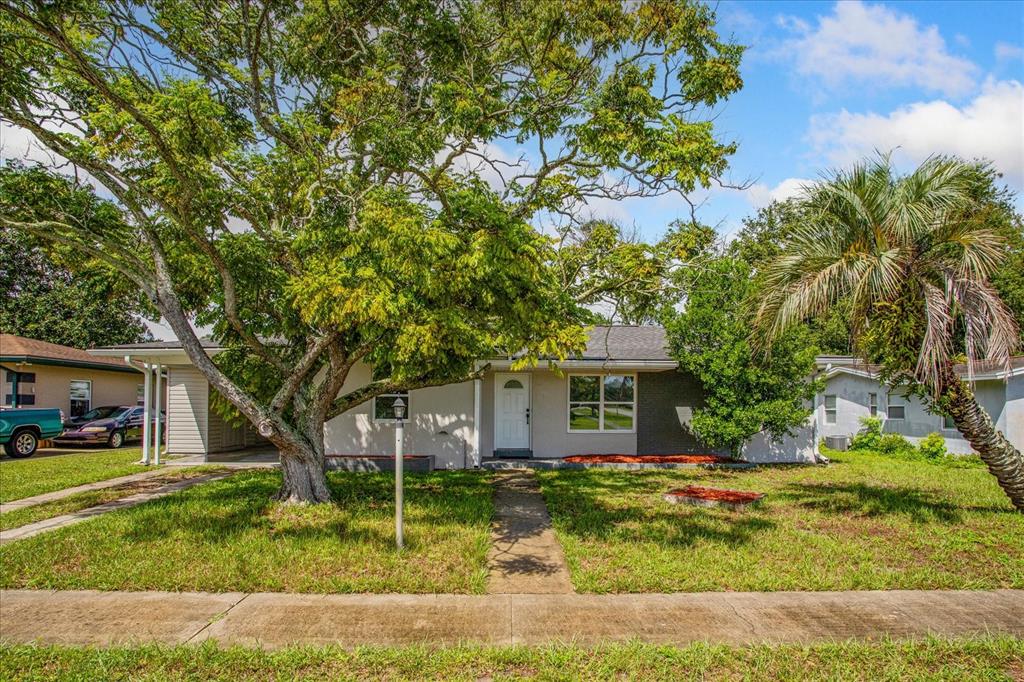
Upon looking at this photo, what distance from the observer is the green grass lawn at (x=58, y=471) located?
11.8 m

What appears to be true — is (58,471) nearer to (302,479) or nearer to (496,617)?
(302,479)

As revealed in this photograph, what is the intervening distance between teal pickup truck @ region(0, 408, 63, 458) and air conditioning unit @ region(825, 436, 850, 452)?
2535 cm

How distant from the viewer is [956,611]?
556cm

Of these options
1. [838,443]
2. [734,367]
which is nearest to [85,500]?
[734,367]

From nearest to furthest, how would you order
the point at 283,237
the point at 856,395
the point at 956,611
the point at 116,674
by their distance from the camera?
the point at 116,674
the point at 956,611
the point at 283,237
the point at 856,395

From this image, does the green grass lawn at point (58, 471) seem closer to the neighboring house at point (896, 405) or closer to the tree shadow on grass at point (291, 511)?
the tree shadow on grass at point (291, 511)

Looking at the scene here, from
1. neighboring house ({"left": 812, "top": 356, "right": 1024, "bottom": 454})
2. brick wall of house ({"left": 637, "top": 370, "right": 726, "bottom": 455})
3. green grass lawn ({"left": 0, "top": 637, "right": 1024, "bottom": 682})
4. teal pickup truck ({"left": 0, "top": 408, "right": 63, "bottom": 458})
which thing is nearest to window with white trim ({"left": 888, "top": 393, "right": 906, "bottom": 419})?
neighboring house ({"left": 812, "top": 356, "right": 1024, "bottom": 454})

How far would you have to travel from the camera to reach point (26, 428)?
17.7 metres

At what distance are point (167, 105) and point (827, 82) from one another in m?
10.5

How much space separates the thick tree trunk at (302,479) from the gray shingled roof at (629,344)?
7.38 meters

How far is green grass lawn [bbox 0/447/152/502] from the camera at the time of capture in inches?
465

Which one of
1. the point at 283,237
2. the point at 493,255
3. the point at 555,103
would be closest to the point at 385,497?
the point at 283,237

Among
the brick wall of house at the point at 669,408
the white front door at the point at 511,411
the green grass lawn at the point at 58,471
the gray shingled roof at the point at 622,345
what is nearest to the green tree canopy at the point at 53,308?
the green grass lawn at the point at 58,471

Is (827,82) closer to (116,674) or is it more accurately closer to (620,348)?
(620,348)
